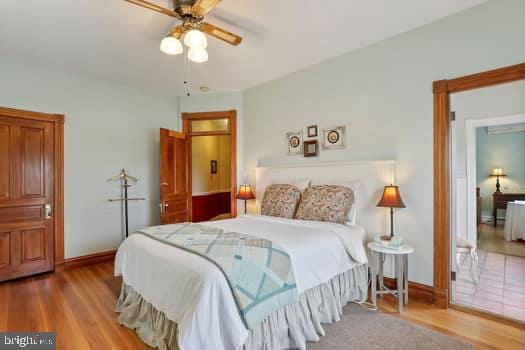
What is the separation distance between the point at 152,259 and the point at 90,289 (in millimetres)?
1612

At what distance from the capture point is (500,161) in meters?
5.98

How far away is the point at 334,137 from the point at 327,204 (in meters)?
0.97

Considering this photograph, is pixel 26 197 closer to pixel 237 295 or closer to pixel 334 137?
pixel 237 295

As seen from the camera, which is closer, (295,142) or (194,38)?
(194,38)

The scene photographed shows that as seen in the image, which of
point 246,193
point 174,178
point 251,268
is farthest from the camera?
point 174,178

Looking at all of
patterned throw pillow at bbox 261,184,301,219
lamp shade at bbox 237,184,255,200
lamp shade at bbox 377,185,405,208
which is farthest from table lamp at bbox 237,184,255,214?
lamp shade at bbox 377,185,405,208

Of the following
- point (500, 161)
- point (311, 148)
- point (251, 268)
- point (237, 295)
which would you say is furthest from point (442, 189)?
point (500, 161)

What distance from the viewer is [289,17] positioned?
8.08ft

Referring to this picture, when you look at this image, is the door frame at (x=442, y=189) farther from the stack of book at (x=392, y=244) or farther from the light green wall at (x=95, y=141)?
the light green wall at (x=95, y=141)

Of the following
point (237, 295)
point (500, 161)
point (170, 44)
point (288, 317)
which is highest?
point (170, 44)

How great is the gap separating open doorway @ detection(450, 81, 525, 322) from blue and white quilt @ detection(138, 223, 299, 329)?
1851mm

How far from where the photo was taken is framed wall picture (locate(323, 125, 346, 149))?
3258 millimetres

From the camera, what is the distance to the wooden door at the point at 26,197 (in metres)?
3.19

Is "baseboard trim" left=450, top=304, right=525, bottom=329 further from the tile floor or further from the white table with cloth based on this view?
the white table with cloth
